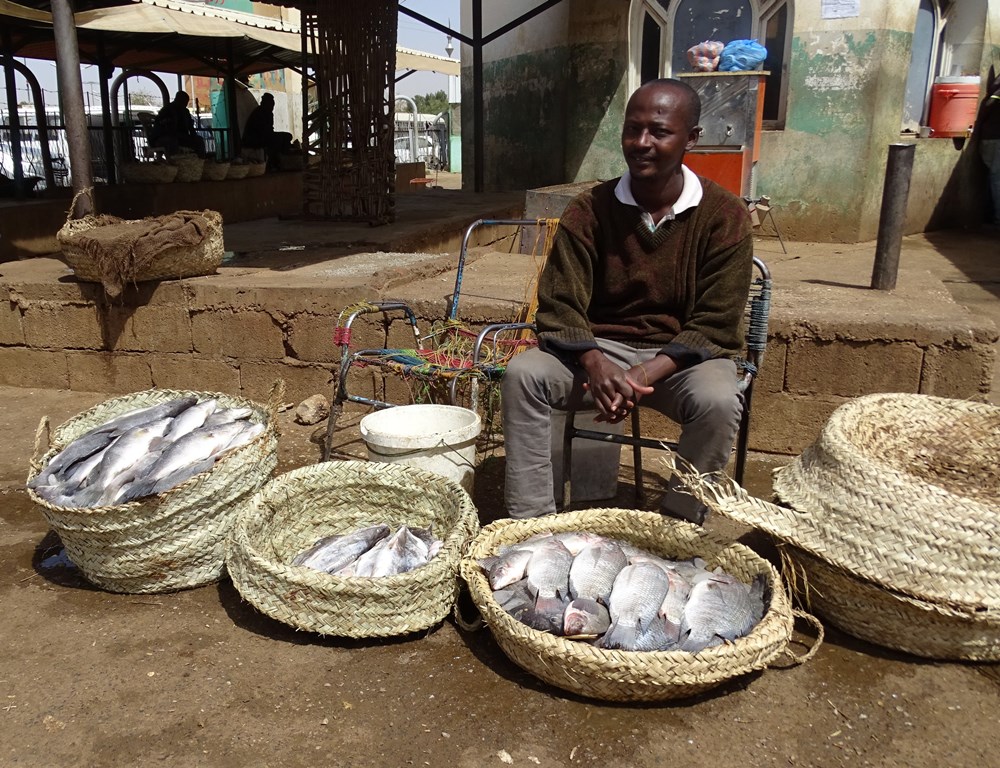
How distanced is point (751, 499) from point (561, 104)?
9017mm

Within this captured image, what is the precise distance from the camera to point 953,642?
2570 millimetres

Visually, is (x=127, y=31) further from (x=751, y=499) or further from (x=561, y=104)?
(x=751, y=499)

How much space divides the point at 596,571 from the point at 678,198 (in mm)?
1426

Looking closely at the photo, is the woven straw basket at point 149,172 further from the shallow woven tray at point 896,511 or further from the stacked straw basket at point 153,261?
the shallow woven tray at point 896,511

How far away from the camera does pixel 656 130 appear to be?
2959 mm

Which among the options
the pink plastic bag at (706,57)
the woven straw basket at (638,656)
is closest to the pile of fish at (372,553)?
the woven straw basket at (638,656)

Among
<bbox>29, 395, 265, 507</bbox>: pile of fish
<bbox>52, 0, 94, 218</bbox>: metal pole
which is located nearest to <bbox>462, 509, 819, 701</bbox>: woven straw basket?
<bbox>29, 395, 265, 507</bbox>: pile of fish

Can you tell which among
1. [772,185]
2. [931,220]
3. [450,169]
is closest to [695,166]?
[772,185]

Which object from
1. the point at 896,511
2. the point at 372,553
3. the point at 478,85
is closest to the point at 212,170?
the point at 478,85

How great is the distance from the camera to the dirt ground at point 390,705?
7.50 ft

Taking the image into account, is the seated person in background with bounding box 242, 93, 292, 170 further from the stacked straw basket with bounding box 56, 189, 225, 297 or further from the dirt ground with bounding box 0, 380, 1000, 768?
the dirt ground with bounding box 0, 380, 1000, 768

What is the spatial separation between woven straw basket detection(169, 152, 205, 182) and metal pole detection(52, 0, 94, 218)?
5022 mm

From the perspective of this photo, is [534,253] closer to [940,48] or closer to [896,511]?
[896,511]

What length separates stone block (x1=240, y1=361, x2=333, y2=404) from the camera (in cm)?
513
